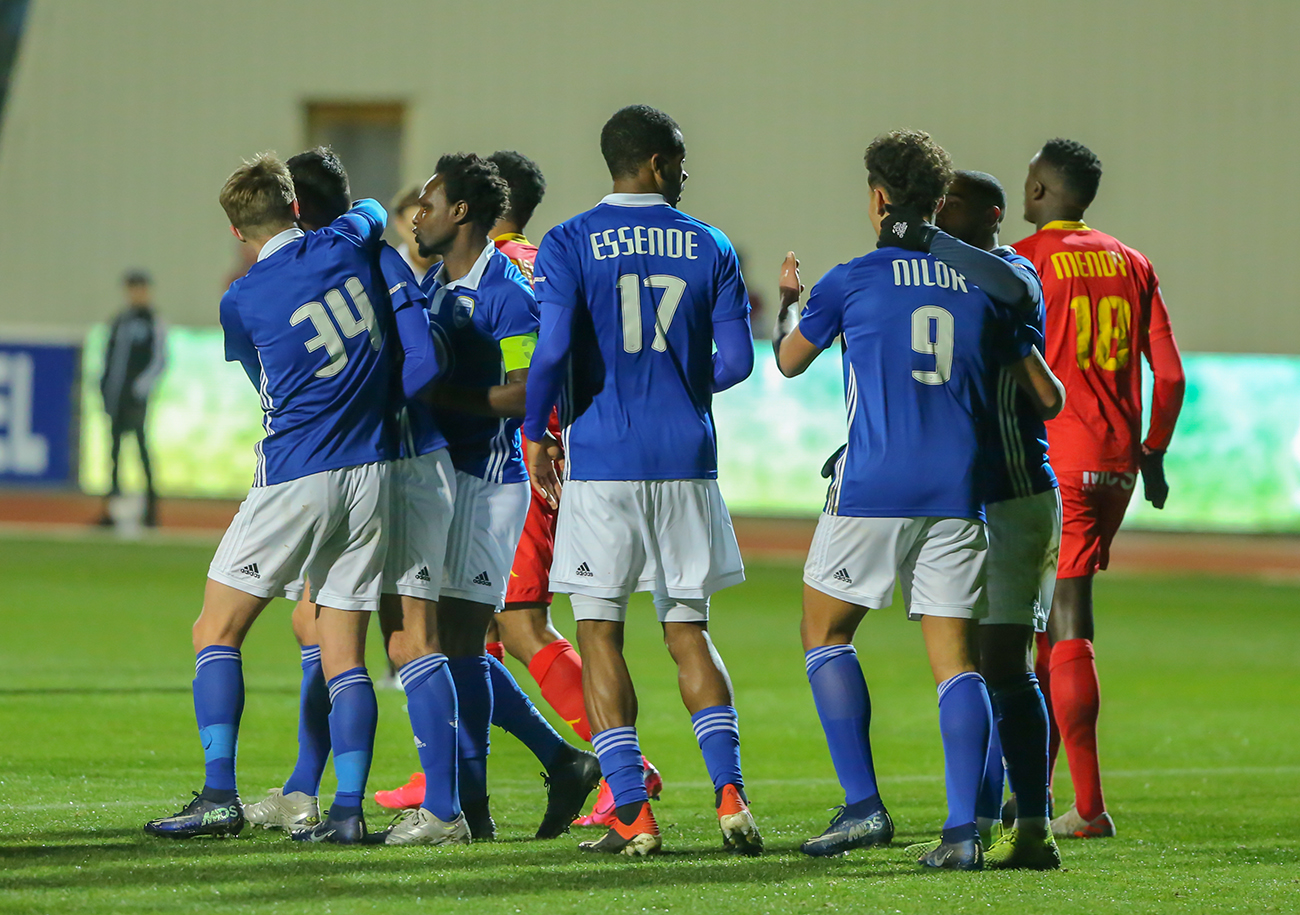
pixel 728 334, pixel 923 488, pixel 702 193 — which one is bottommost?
pixel 923 488

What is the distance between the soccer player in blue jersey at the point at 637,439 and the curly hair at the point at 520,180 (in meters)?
0.89

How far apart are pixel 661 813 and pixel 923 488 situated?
1.76m

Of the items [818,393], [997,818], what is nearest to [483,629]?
[997,818]

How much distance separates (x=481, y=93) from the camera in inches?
891

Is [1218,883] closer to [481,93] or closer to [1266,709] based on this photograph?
[1266,709]

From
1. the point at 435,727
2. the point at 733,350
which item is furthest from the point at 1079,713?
the point at 435,727

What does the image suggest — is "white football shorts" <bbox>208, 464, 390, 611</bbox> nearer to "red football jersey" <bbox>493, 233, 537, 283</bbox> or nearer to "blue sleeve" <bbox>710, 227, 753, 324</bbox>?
"blue sleeve" <bbox>710, 227, 753, 324</bbox>

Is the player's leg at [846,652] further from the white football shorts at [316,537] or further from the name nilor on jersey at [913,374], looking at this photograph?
the white football shorts at [316,537]

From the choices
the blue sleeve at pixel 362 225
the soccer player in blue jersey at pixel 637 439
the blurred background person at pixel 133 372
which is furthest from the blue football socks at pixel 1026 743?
the blurred background person at pixel 133 372

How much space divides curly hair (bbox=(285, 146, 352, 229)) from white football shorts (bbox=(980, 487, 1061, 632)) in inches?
88.2

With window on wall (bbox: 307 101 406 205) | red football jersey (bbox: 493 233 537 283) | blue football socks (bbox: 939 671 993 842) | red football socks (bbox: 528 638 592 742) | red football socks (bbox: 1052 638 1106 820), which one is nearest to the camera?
blue football socks (bbox: 939 671 993 842)

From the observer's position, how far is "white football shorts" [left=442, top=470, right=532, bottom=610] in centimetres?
536

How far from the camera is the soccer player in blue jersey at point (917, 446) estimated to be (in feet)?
16.0

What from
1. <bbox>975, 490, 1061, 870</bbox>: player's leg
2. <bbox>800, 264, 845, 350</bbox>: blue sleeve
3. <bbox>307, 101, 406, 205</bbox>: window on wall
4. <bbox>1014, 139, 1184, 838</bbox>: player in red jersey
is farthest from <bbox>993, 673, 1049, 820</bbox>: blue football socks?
<bbox>307, 101, 406, 205</bbox>: window on wall
